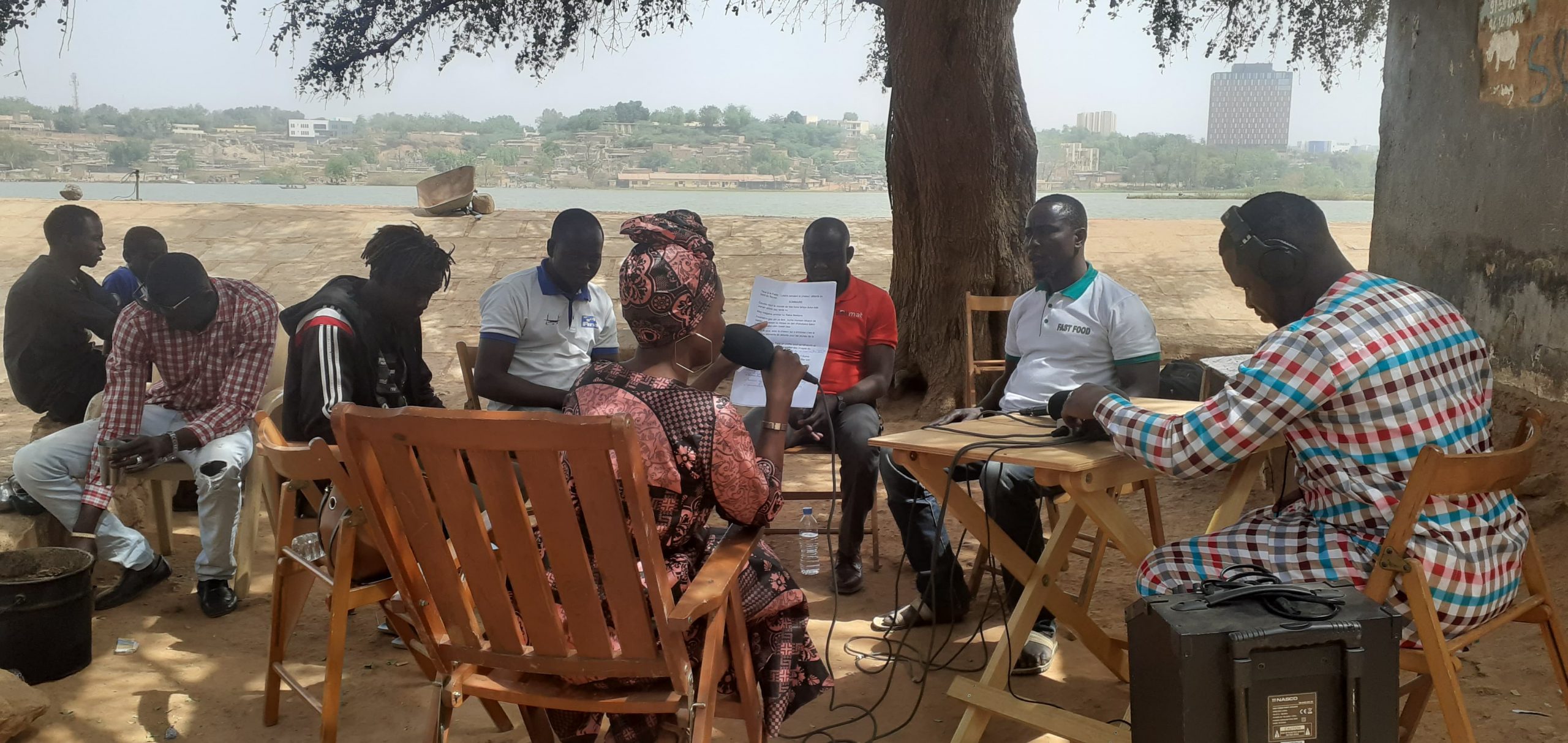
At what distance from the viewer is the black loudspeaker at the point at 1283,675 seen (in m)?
2.15

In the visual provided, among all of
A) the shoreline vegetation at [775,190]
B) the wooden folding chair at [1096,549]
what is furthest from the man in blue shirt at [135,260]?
the shoreline vegetation at [775,190]

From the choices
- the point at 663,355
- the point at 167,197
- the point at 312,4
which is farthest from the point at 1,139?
the point at 663,355

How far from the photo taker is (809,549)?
504 centimetres

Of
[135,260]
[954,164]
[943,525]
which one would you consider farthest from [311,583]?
[954,164]

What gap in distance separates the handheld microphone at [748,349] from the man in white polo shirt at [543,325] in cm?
215

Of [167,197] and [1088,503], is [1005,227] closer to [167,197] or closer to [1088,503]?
[1088,503]

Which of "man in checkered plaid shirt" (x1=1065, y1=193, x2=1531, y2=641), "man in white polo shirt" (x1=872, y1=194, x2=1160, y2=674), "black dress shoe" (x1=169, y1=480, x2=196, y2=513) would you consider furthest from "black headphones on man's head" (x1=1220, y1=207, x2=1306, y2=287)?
"black dress shoe" (x1=169, y1=480, x2=196, y2=513)

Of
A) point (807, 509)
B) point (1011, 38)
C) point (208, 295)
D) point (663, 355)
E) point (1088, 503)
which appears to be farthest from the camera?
point (1011, 38)

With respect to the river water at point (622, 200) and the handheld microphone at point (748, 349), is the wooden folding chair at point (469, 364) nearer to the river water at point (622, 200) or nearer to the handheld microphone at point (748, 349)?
the handheld microphone at point (748, 349)

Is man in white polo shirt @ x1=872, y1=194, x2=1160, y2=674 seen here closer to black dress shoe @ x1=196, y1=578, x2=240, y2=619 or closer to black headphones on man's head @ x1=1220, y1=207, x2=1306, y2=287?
black headphones on man's head @ x1=1220, y1=207, x2=1306, y2=287

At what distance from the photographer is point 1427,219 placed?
5.22 m

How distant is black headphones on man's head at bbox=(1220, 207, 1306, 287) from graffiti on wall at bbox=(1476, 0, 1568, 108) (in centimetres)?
259

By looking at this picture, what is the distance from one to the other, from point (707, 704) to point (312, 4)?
751cm

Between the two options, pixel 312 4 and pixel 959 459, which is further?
pixel 312 4
